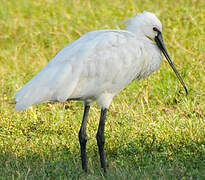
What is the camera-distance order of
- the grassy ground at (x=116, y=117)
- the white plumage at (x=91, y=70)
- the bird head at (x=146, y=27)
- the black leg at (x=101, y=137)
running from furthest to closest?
the bird head at (x=146, y=27), the black leg at (x=101, y=137), the grassy ground at (x=116, y=117), the white plumage at (x=91, y=70)

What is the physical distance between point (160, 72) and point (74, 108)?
1342 mm

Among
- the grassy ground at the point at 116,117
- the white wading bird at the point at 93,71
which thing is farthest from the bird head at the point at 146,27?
the grassy ground at the point at 116,117

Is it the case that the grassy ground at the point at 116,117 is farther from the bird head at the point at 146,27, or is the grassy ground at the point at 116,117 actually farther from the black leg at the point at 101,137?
the bird head at the point at 146,27

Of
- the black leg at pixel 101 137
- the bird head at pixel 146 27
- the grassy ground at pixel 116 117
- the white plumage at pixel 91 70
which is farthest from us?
the bird head at pixel 146 27

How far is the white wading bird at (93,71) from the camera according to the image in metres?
5.46

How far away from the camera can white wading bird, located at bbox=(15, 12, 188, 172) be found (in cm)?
546

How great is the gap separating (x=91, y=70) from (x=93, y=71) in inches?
0.9

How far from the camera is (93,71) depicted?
5.65 m

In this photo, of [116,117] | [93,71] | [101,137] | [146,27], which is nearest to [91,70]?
[93,71]

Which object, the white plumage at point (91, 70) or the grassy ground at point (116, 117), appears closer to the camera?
the white plumage at point (91, 70)

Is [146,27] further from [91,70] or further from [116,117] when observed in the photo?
[116,117]

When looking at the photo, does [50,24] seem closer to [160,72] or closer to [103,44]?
[160,72]

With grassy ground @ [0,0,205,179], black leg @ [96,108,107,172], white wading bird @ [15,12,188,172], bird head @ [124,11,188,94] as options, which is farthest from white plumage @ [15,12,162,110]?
grassy ground @ [0,0,205,179]

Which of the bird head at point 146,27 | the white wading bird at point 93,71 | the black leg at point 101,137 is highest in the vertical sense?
the bird head at point 146,27
